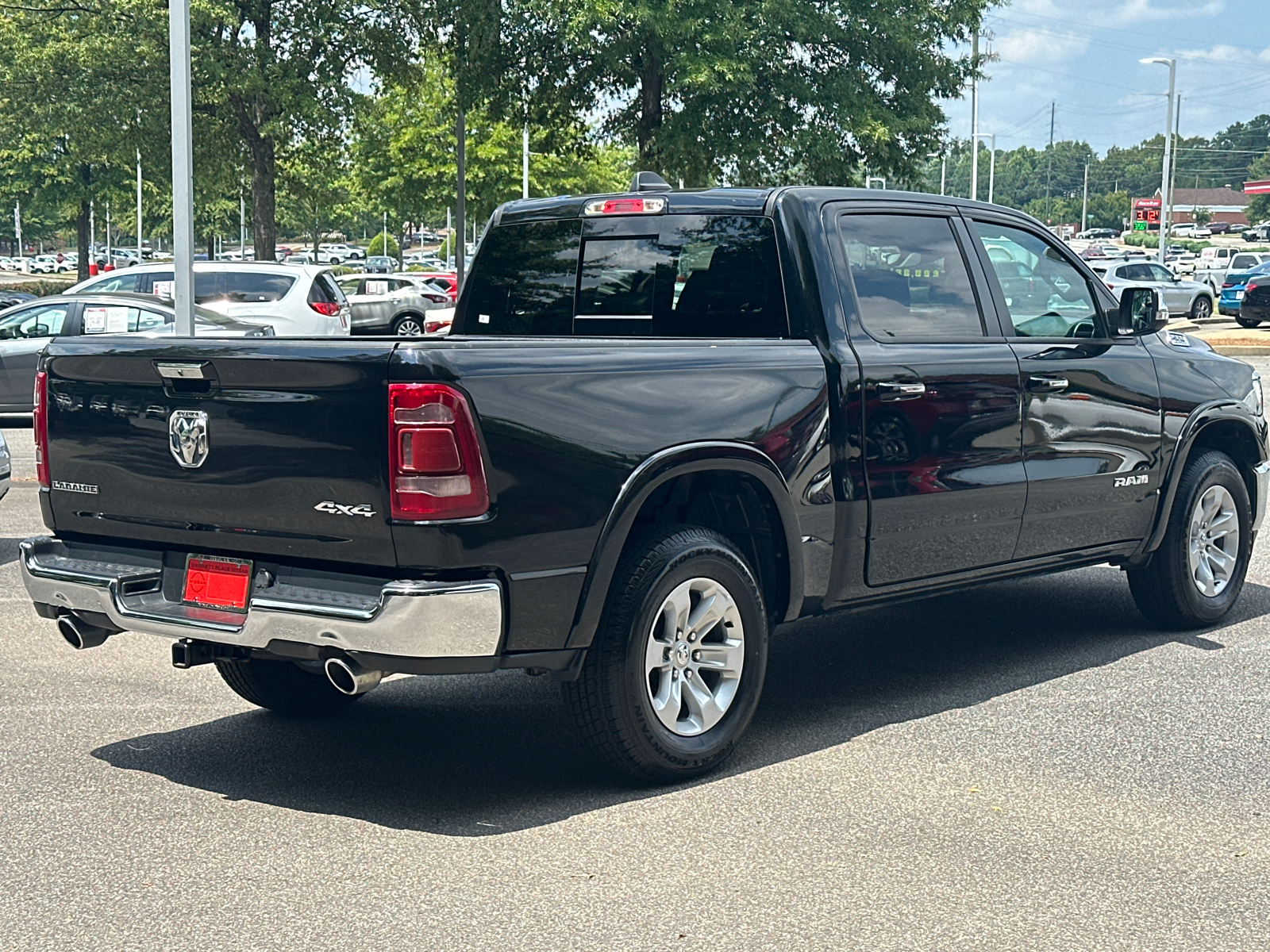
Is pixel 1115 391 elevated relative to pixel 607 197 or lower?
lower

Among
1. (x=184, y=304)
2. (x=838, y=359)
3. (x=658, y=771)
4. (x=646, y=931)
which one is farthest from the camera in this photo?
(x=184, y=304)

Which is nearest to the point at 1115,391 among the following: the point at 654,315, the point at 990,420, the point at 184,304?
the point at 990,420

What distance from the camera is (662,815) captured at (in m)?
4.89

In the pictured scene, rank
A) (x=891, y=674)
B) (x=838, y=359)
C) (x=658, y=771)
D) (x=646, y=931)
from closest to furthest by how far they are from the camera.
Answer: (x=646, y=931) < (x=658, y=771) < (x=838, y=359) < (x=891, y=674)

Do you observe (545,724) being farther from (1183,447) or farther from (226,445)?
(1183,447)

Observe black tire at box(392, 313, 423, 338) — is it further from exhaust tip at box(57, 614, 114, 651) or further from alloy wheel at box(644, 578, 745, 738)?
alloy wheel at box(644, 578, 745, 738)

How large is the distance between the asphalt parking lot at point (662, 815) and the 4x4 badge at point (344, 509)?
95 cm

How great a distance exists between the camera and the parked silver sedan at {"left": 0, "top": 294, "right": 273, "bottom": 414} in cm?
1744

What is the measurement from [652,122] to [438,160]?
86.4ft

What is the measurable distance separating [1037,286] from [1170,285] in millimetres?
32551

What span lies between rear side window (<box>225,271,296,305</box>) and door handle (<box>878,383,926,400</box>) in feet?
52.7

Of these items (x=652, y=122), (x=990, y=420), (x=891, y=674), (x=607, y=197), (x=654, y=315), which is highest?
(x=652, y=122)

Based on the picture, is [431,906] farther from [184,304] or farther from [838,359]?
[184,304]

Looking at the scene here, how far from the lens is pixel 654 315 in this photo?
6219mm
